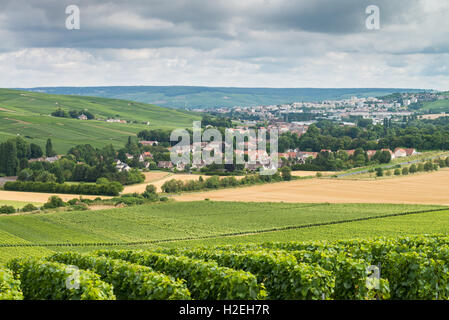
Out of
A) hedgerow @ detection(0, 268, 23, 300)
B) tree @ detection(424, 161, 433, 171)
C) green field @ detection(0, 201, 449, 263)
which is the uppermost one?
hedgerow @ detection(0, 268, 23, 300)

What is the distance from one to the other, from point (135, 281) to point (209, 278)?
8.11ft

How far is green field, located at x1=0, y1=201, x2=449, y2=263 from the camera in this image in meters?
43.4

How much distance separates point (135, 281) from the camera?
18.0 meters

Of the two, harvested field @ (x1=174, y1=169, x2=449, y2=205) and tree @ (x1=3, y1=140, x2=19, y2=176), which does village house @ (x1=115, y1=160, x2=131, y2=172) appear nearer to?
tree @ (x1=3, y1=140, x2=19, y2=176)

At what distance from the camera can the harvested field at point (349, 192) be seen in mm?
67062

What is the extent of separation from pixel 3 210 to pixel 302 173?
53126 mm

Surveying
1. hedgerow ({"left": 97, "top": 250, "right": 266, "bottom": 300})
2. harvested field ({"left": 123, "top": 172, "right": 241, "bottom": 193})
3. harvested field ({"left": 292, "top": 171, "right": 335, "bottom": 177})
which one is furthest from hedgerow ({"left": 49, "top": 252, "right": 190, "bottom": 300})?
harvested field ({"left": 292, "top": 171, "right": 335, "bottom": 177})

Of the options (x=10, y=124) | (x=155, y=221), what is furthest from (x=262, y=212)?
(x=10, y=124)

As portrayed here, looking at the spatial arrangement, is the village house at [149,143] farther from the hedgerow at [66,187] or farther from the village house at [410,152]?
the village house at [410,152]

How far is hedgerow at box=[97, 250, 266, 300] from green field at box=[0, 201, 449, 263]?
18.4m

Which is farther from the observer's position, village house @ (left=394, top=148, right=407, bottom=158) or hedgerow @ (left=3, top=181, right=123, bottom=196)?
village house @ (left=394, top=148, right=407, bottom=158)
